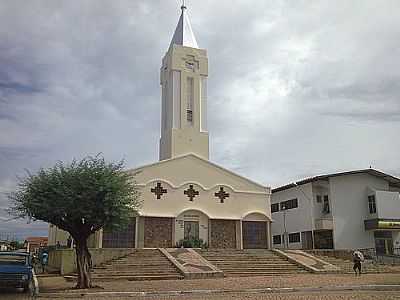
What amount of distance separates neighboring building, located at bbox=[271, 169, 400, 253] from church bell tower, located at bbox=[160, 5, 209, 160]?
407 inches

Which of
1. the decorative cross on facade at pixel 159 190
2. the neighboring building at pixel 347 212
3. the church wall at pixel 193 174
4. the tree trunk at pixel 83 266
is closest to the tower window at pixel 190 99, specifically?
the church wall at pixel 193 174

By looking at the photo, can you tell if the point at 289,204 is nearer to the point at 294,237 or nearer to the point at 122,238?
the point at 294,237

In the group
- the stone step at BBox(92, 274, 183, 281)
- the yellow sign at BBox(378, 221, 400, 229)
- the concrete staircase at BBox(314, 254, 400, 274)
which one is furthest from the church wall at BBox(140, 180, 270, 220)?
the yellow sign at BBox(378, 221, 400, 229)

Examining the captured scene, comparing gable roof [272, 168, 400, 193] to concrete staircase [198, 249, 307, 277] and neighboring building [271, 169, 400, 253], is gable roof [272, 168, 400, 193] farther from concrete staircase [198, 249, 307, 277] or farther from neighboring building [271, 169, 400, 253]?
concrete staircase [198, 249, 307, 277]

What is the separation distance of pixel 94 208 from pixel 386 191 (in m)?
29.8

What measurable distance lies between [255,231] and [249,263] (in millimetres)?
8338

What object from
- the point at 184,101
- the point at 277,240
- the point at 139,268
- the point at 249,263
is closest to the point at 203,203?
the point at 249,263

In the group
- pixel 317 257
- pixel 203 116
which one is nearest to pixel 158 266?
pixel 317 257

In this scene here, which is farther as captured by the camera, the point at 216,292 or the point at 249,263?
the point at 249,263

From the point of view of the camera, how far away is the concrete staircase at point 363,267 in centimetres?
2605

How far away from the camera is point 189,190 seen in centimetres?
3291

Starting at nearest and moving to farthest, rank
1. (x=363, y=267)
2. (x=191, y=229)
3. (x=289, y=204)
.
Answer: (x=363, y=267) < (x=191, y=229) < (x=289, y=204)

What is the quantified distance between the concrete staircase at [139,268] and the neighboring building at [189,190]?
→ 4.68m

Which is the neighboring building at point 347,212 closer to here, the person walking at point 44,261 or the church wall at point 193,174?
the church wall at point 193,174
